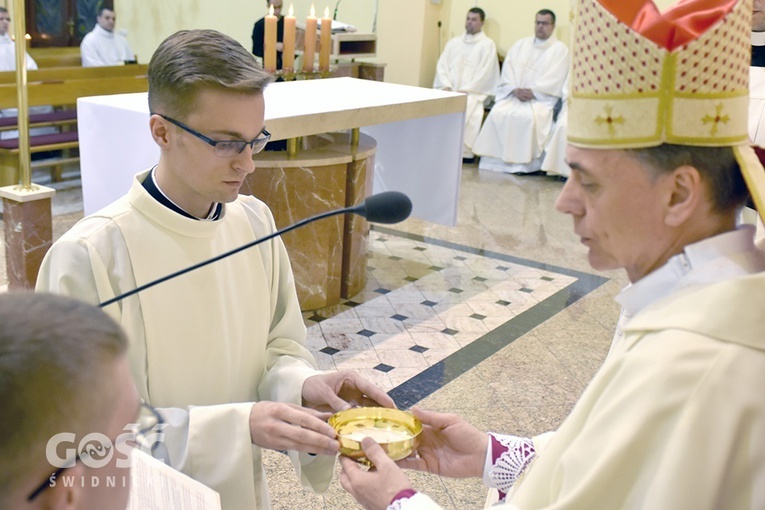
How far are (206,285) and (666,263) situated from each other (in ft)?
3.50

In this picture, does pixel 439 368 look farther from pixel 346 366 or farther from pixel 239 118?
pixel 239 118

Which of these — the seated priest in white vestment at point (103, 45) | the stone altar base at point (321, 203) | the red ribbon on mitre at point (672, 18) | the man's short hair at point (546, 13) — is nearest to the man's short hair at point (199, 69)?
the red ribbon on mitre at point (672, 18)

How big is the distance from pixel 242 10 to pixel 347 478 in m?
11.5

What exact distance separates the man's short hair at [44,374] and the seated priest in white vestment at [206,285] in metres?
0.80

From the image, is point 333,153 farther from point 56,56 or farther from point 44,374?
point 56,56

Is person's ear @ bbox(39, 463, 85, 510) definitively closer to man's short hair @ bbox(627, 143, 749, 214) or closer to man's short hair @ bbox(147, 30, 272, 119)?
man's short hair @ bbox(627, 143, 749, 214)

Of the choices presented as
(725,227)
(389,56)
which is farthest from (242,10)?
(725,227)

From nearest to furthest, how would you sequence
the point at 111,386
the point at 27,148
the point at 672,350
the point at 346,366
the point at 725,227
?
1. the point at 111,386
2. the point at 672,350
3. the point at 725,227
4. the point at 27,148
5. the point at 346,366

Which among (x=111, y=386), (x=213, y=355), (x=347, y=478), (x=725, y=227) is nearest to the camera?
(x=111, y=386)

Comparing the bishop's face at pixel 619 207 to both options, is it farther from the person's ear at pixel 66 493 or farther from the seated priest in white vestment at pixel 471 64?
the seated priest in white vestment at pixel 471 64

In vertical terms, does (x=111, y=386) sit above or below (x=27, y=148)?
above

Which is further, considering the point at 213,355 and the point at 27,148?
the point at 27,148

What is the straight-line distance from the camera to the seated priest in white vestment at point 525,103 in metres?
10.4

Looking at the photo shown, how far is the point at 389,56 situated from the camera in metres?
11.8
